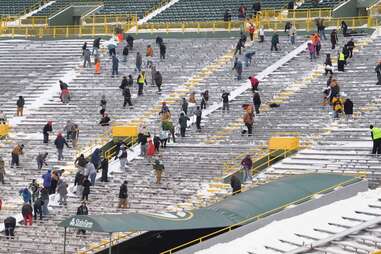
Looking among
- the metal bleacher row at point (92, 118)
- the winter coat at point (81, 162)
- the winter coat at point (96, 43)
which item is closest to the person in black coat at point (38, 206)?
the metal bleacher row at point (92, 118)

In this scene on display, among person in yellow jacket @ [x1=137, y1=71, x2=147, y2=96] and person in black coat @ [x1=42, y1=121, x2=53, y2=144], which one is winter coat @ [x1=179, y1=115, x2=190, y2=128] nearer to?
person in black coat @ [x1=42, y1=121, x2=53, y2=144]

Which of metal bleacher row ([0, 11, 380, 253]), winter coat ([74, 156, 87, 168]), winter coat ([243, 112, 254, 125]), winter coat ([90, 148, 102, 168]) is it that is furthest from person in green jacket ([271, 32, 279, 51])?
winter coat ([74, 156, 87, 168])

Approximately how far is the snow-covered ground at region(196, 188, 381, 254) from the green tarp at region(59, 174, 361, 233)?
51 cm

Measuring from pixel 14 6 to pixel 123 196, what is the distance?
31.3m

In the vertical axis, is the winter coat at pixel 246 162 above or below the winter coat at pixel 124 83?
below

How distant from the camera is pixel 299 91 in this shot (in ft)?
158

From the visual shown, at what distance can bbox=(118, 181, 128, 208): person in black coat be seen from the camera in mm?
39219

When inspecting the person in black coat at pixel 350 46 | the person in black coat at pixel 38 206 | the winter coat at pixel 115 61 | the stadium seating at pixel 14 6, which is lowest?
the person in black coat at pixel 38 206

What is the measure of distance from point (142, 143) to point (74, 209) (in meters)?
4.65

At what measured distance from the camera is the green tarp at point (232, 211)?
3306cm

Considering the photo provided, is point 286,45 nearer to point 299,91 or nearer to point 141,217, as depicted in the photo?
point 299,91

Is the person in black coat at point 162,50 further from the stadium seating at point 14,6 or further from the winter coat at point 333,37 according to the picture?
the stadium seating at point 14,6

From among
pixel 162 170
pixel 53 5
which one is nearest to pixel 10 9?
pixel 53 5

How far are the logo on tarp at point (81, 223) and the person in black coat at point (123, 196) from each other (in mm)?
5546
